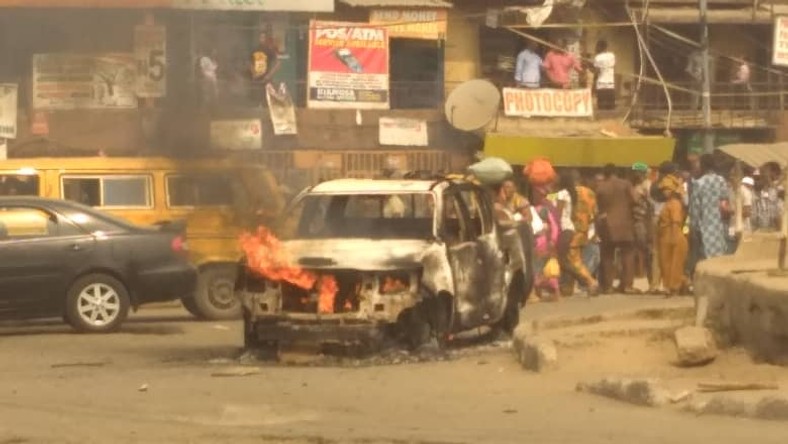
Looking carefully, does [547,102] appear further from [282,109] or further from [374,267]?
[374,267]

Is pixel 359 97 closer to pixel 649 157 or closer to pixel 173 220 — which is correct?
pixel 649 157

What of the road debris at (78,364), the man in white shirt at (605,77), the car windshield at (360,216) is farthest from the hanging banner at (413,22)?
the road debris at (78,364)

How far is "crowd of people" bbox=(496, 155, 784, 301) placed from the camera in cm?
2269

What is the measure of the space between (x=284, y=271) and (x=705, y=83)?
20.2 m

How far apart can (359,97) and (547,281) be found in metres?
10.7

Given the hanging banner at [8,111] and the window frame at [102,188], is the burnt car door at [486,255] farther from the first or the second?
the hanging banner at [8,111]

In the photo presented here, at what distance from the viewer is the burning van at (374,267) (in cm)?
1458

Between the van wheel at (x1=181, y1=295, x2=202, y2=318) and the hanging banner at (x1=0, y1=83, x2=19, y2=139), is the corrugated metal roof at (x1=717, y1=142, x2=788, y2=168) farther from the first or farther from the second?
the hanging banner at (x1=0, y1=83, x2=19, y2=139)

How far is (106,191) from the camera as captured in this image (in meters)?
20.6

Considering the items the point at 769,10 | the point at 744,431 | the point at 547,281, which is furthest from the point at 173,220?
the point at 769,10

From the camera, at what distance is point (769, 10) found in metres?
36.6

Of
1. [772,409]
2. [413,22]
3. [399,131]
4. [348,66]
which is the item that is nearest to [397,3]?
[413,22]

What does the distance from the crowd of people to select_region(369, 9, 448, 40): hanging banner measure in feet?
32.0

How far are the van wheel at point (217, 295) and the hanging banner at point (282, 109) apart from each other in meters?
7.16
